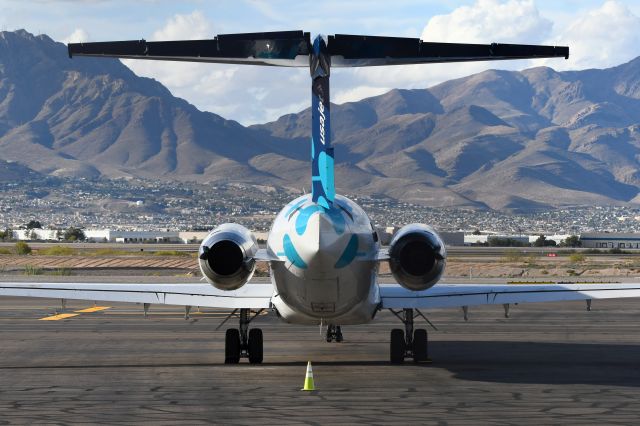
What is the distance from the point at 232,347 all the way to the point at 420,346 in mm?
4055

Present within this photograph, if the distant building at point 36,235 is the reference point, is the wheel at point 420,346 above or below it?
below

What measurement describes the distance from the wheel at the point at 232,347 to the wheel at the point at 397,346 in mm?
3300

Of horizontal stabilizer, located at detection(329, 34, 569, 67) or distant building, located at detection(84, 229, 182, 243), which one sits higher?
horizontal stabilizer, located at detection(329, 34, 569, 67)

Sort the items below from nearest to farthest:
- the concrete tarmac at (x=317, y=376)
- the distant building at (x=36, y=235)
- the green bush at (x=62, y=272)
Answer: the concrete tarmac at (x=317, y=376)
the green bush at (x=62, y=272)
the distant building at (x=36, y=235)

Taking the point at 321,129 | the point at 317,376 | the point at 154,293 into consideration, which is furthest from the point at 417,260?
the point at 154,293

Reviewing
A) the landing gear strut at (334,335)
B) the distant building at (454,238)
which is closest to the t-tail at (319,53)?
the landing gear strut at (334,335)

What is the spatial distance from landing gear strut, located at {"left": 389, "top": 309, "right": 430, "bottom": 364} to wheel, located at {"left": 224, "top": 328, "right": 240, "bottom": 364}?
3.30 metres

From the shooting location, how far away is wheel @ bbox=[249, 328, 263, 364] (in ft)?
84.6

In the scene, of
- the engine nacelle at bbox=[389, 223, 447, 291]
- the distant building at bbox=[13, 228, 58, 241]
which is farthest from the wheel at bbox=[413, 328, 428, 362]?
the distant building at bbox=[13, 228, 58, 241]

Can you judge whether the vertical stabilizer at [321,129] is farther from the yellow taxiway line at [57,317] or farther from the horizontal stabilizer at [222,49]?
the yellow taxiway line at [57,317]

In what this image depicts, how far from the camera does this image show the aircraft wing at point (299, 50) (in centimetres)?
2045

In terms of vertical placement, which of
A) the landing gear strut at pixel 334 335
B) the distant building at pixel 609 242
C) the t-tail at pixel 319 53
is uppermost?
the t-tail at pixel 319 53

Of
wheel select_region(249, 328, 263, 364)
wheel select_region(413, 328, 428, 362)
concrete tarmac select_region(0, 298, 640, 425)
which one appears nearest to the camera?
concrete tarmac select_region(0, 298, 640, 425)

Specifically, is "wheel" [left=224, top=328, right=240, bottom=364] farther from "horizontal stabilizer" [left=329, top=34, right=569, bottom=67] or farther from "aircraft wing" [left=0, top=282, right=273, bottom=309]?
"horizontal stabilizer" [left=329, top=34, right=569, bottom=67]
